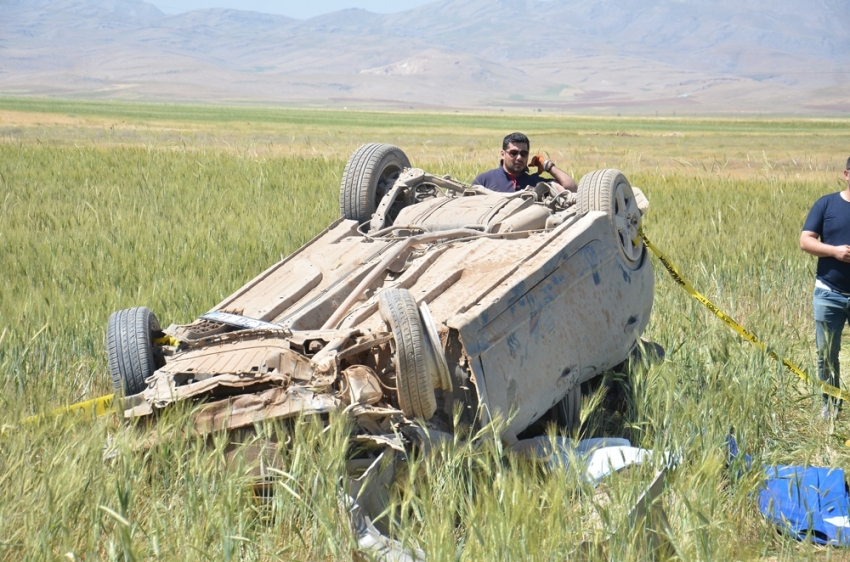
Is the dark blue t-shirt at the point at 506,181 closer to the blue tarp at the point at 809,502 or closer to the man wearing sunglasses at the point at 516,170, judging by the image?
the man wearing sunglasses at the point at 516,170

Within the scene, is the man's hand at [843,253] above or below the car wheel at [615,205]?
below

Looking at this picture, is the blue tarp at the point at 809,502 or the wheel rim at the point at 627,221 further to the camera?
the wheel rim at the point at 627,221

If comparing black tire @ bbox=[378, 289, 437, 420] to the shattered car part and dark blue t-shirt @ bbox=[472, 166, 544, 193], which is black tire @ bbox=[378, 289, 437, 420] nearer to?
the shattered car part

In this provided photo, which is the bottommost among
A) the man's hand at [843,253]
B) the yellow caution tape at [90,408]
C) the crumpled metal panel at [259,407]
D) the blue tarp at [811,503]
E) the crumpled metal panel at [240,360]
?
the blue tarp at [811,503]

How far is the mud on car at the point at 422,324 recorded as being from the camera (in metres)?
3.82

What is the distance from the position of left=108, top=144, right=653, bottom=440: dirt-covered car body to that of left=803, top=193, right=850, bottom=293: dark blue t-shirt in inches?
41.2

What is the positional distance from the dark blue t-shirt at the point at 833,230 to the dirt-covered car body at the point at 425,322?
1.05 metres

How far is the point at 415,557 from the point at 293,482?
659 millimetres

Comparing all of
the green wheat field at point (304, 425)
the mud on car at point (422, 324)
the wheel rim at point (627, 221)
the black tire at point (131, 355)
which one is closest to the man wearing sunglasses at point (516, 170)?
the mud on car at point (422, 324)

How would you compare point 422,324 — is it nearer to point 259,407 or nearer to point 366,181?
point 259,407

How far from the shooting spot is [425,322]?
396 cm

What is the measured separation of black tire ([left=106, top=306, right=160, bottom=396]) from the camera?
443cm

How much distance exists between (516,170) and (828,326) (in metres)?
2.56

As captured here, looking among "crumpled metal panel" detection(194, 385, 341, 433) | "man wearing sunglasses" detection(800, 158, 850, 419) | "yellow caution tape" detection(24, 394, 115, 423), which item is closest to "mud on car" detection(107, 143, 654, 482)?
"crumpled metal panel" detection(194, 385, 341, 433)
